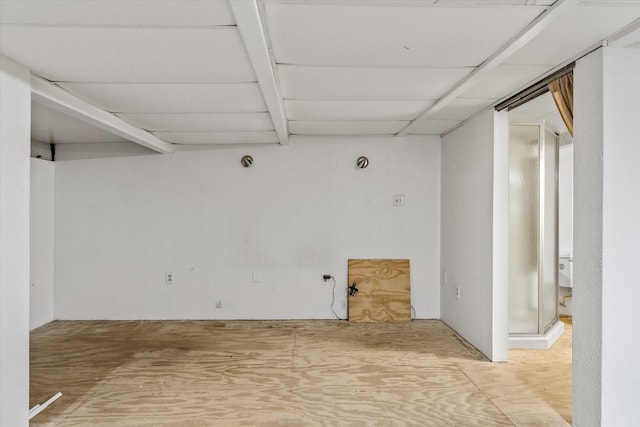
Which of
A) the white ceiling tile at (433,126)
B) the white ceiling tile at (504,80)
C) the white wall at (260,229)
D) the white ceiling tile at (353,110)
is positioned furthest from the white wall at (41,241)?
the white ceiling tile at (504,80)

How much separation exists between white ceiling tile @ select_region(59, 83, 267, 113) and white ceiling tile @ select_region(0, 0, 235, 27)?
0.75 metres

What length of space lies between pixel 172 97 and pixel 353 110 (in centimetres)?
141

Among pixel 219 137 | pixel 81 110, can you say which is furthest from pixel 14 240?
pixel 219 137

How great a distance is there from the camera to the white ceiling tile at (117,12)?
1.38 meters

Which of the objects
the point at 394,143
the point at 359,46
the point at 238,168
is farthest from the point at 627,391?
the point at 238,168

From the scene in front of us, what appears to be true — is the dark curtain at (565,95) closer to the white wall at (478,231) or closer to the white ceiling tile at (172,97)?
the white wall at (478,231)

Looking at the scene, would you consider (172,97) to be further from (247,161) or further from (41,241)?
(41,241)

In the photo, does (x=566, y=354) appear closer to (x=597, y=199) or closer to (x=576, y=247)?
(x=576, y=247)

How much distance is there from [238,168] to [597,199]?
3330 millimetres

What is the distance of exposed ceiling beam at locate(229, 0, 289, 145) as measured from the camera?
1399 mm

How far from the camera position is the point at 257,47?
5.60 feet

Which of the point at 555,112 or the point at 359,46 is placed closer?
the point at 359,46

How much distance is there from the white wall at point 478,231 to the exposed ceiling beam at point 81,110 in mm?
3132

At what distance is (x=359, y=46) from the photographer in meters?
1.80
